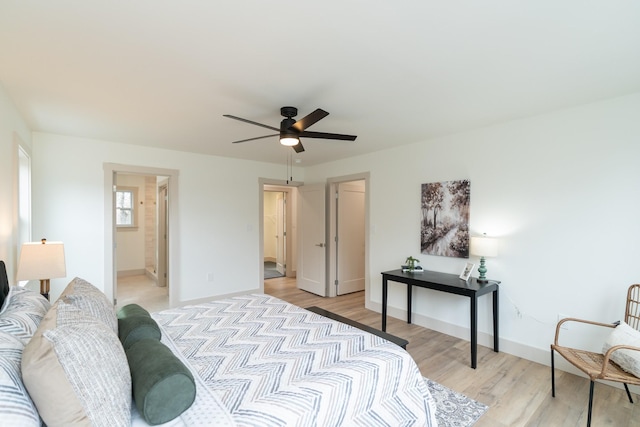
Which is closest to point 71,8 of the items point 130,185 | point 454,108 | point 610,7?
point 610,7

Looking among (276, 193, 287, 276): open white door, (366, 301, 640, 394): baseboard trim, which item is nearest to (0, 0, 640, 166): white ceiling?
(366, 301, 640, 394): baseboard trim

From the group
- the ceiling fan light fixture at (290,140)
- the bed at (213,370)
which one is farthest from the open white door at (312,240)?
the bed at (213,370)

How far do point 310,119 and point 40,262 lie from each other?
2.39m

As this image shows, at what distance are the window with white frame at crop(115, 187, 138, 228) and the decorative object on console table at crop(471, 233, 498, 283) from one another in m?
7.10

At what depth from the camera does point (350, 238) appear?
225 inches

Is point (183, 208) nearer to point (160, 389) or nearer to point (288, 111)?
point (288, 111)

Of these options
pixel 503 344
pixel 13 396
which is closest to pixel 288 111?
pixel 13 396

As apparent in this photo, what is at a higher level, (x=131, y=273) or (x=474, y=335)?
(x=474, y=335)

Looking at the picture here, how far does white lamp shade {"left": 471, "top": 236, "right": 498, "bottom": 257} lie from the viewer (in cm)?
316

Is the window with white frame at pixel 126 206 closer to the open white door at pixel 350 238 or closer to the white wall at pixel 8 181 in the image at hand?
the white wall at pixel 8 181

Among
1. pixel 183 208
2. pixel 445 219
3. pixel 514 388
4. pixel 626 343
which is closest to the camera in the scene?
pixel 626 343

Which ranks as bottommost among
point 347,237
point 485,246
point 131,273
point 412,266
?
point 131,273

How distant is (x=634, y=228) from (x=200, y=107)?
390cm

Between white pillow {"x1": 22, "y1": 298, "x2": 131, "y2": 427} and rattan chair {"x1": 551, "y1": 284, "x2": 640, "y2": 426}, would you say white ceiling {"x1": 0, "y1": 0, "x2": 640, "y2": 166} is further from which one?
rattan chair {"x1": 551, "y1": 284, "x2": 640, "y2": 426}
